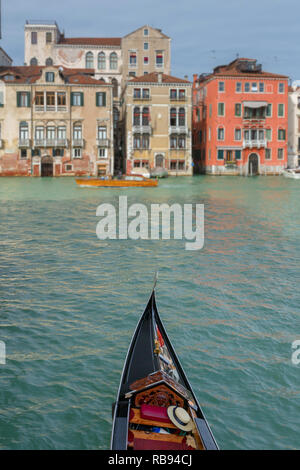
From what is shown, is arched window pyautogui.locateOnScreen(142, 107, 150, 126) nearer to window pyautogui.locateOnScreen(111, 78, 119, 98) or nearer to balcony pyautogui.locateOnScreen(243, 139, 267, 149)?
balcony pyautogui.locateOnScreen(243, 139, 267, 149)

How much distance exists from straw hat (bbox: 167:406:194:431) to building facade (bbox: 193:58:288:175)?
138 feet

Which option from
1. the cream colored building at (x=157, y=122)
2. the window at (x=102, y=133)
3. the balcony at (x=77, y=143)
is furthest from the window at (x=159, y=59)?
the balcony at (x=77, y=143)

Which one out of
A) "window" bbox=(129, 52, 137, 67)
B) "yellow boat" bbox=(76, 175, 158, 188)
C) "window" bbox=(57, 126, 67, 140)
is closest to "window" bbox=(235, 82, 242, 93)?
"window" bbox=(129, 52, 137, 67)

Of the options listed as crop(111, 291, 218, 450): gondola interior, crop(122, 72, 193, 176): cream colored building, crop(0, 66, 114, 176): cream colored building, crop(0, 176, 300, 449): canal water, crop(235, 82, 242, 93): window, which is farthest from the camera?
crop(235, 82, 242, 93): window

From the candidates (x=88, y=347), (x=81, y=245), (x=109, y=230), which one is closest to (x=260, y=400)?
(x=88, y=347)

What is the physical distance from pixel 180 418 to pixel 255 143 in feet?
142

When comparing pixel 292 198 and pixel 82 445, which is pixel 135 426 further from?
pixel 292 198

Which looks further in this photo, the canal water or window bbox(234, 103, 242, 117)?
window bbox(234, 103, 242, 117)

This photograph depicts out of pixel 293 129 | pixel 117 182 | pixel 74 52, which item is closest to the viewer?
pixel 117 182

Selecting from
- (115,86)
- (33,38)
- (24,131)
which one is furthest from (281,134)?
(33,38)

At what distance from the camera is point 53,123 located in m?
41.8

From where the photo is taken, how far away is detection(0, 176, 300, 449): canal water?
188 inches

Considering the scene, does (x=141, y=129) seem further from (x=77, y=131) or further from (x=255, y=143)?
(x=255, y=143)

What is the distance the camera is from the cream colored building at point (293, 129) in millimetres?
48344
